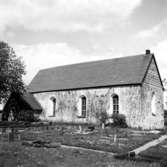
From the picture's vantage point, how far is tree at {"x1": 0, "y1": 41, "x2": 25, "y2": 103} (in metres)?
34.2

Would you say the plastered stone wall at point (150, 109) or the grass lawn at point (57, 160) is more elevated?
the plastered stone wall at point (150, 109)

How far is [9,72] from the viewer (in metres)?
34.9

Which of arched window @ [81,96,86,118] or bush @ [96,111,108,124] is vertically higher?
arched window @ [81,96,86,118]

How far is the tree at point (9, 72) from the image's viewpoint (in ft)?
112

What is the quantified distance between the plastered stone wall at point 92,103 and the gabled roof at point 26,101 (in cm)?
76

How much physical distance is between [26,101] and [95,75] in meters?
11.2

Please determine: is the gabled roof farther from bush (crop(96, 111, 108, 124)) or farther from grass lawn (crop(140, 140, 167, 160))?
grass lawn (crop(140, 140, 167, 160))

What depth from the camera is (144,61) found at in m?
32.5

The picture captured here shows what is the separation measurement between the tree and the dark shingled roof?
4784mm

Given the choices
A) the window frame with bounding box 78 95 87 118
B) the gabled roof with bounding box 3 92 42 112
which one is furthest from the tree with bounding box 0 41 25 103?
the window frame with bounding box 78 95 87 118

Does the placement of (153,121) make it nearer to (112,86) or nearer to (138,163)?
(112,86)

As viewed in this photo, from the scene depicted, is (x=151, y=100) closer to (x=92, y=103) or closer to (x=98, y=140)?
(x=92, y=103)

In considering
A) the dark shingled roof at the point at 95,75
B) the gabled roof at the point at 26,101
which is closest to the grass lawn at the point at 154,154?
the dark shingled roof at the point at 95,75

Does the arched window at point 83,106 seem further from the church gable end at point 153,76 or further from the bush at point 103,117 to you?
the church gable end at point 153,76
